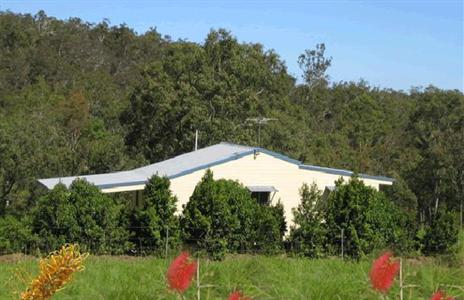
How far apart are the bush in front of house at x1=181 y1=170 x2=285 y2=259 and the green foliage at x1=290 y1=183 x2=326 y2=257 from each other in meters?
0.39

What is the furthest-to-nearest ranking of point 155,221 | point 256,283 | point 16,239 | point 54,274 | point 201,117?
1. point 201,117
2. point 155,221
3. point 16,239
4. point 256,283
5. point 54,274

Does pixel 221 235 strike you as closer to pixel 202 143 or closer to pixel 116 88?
pixel 202 143

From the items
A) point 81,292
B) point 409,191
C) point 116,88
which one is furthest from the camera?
point 116,88

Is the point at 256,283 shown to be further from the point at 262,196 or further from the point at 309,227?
the point at 262,196

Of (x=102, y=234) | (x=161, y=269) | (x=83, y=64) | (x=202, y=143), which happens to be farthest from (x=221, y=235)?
(x=83, y=64)

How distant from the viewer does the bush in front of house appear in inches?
590

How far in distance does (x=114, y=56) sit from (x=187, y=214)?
33719 millimetres

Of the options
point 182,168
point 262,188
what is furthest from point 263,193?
point 182,168

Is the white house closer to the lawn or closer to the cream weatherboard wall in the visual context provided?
the cream weatherboard wall

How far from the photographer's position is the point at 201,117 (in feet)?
98.0

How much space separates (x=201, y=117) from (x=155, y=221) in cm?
1545

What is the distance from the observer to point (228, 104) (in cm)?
3044

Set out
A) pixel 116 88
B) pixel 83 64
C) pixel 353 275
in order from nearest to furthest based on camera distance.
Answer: pixel 353 275 < pixel 116 88 < pixel 83 64

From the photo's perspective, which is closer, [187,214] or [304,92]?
[187,214]
